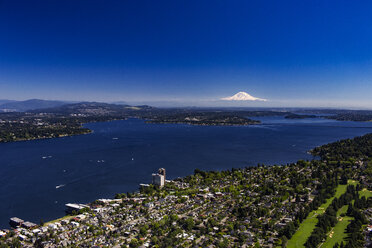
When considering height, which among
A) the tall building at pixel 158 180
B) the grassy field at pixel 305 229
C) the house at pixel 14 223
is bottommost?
the house at pixel 14 223

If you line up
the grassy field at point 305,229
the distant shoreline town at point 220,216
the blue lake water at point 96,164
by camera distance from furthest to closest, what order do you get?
1. the blue lake water at point 96,164
2. the grassy field at point 305,229
3. the distant shoreline town at point 220,216

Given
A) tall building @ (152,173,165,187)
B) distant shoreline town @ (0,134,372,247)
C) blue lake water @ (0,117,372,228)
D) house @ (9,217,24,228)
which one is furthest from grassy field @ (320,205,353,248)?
house @ (9,217,24,228)

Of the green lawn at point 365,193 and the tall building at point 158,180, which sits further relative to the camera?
the tall building at point 158,180

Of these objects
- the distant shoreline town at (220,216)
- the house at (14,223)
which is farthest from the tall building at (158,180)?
the house at (14,223)

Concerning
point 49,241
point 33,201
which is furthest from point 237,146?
point 49,241

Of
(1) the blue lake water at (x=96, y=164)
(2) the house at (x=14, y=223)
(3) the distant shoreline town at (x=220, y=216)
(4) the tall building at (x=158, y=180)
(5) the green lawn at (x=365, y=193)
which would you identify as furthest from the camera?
(4) the tall building at (x=158, y=180)

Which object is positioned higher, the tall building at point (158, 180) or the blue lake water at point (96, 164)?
the tall building at point (158, 180)

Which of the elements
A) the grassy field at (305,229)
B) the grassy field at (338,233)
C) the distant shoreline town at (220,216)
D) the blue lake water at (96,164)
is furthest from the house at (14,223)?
the grassy field at (338,233)

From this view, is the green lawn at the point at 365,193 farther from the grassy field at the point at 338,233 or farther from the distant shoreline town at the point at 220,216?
the grassy field at the point at 338,233

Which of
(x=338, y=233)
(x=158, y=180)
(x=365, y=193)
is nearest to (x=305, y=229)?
(x=338, y=233)
